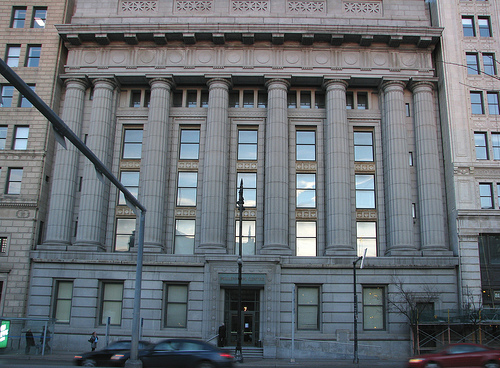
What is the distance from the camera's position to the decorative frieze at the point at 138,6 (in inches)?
1679

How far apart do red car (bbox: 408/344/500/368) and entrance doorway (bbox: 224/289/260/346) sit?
1716cm

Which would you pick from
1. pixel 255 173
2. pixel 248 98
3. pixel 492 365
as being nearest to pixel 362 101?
pixel 248 98

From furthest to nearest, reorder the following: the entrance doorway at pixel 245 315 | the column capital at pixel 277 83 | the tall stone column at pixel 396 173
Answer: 1. the column capital at pixel 277 83
2. the tall stone column at pixel 396 173
3. the entrance doorway at pixel 245 315

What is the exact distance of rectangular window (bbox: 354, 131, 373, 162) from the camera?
40.7 metres

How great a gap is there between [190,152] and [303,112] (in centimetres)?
1013

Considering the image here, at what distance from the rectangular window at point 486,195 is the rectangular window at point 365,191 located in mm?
8136

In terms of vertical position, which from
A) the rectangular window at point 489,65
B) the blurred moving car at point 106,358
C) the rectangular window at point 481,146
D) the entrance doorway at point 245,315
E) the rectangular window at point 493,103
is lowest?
the blurred moving car at point 106,358

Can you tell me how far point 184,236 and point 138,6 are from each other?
20.6m

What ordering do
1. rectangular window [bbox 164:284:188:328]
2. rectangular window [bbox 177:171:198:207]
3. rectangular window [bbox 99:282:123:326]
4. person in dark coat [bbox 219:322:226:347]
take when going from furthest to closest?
rectangular window [bbox 177:171:198:207], rectangular window [bbox 99:282:123:326], rectangular window [bbox 164:284:188:328], person in dark coat [bbox 219:322:226:347]

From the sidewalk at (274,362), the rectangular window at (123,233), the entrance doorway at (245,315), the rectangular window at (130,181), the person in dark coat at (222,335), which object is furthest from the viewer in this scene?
the rectangular window at (130,181)

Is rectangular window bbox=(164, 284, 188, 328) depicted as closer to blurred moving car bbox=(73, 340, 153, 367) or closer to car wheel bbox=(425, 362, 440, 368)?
blurred moving car bbox=(73, 340, 153, 367)

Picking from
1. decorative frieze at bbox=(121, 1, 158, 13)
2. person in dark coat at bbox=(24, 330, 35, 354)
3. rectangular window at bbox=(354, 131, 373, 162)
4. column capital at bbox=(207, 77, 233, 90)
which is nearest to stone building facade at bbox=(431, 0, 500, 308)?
rectangular window at bbox=(354, 131, 373, 162)

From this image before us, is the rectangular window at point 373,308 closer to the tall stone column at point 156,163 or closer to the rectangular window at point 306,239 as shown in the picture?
the rectangular window at point 306,239

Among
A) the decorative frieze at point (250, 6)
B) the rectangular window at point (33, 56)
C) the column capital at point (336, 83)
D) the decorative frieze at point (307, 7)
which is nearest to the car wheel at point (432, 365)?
the column capital at point (336, 83)
